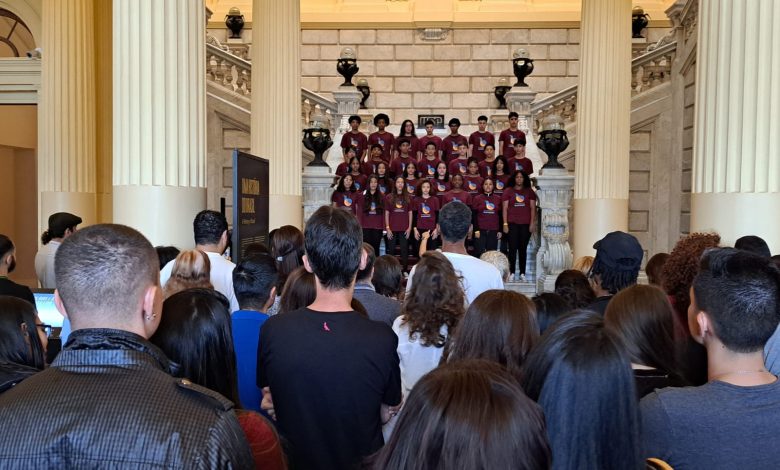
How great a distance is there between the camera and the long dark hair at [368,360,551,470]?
1539mm

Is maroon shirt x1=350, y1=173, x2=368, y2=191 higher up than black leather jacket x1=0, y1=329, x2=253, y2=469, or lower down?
higher up

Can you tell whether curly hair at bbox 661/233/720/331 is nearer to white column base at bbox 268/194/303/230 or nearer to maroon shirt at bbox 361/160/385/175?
white column base at bbox 268/194/303/230

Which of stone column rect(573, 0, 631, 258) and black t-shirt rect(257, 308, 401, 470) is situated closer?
black t-shirt rect(257, 308, 401, 470)

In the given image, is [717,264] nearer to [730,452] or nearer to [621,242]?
[730,452]

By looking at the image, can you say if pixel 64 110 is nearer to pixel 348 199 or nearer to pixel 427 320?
pixel 348 199

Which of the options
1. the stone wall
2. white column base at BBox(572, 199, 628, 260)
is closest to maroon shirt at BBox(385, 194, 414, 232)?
white column base at BBox(572, 199, 628, 260)

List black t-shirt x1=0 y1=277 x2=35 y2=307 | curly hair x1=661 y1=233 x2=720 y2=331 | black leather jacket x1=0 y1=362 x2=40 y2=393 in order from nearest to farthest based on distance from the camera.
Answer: black leather jacket x1=0 y1=362 x2=40 y2=393 < curly hair x1=661 y1=233 x2=720 y2=331 < black t-shirt x1=0 y1=277 x2=35 y2=307

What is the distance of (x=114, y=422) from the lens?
1764 millimetres

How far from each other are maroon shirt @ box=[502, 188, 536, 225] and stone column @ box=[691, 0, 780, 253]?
5266 mm

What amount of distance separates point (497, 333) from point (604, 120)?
10.2m

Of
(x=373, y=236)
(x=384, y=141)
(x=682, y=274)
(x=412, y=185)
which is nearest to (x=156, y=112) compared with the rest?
(x=682, y=274)

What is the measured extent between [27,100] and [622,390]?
552 inches

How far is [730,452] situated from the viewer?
2.28 m

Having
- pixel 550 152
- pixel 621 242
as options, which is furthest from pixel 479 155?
pixel 621 242
